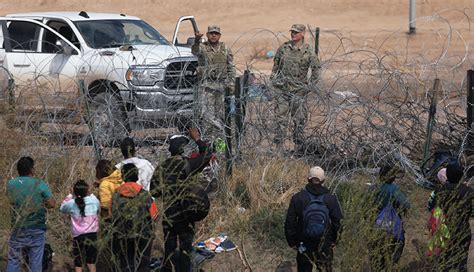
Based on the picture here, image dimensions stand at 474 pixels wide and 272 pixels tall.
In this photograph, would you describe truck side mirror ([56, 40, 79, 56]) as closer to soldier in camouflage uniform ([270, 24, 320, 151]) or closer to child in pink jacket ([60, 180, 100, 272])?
soldier in camouflage uniform ([270, 24, 320, 151])

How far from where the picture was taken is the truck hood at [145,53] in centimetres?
1200

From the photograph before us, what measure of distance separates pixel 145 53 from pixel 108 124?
297 centimetres

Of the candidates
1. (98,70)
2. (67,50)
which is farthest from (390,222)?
(67,50)

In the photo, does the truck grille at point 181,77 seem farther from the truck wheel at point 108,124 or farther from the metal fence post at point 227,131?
the truck wheel at point 108,124

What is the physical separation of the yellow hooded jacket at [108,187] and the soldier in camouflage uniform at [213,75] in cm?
207

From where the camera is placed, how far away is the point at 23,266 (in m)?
7.98

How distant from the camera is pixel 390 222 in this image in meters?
7.32

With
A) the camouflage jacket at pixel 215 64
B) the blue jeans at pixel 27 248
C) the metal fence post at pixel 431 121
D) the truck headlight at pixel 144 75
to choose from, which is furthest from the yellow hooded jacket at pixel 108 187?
the truck headlight at pixel 144 75

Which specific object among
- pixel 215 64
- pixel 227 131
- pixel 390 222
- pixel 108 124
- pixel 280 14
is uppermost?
pixel 215 64

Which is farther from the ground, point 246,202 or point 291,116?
point 291,116

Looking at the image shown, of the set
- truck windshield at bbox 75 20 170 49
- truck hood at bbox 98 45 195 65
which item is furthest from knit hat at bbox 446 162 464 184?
truck windshield at bbox 75 20 170 49

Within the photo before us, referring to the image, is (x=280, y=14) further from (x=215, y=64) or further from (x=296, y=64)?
(x=215, y=64)

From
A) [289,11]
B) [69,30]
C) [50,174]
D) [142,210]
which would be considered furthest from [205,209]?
[289,11]

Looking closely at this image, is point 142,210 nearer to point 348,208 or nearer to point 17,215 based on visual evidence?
point 17,215
